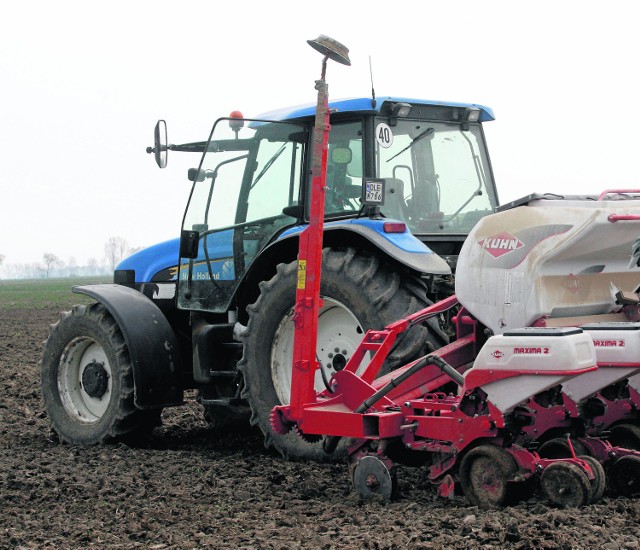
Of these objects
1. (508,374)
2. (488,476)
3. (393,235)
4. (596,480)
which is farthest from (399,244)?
(596,480)

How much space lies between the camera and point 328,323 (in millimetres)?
6254

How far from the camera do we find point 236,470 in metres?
6.19

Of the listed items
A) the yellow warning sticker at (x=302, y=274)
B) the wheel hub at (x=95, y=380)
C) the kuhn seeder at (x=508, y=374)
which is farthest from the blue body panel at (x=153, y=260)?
the kuhn seeder at (x=508, y=374)

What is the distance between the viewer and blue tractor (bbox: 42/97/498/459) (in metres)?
5.99

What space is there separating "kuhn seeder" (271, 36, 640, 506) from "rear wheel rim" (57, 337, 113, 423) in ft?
8.22

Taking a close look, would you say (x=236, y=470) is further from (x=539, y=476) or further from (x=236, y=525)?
(x=539, y=476)

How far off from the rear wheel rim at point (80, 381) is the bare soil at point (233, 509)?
393 mm

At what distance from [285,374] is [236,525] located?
6.19 ft

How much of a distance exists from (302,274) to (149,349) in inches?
80.2

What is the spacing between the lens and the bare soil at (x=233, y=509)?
162 inches

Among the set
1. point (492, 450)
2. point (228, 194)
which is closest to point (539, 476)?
point (492, 450)

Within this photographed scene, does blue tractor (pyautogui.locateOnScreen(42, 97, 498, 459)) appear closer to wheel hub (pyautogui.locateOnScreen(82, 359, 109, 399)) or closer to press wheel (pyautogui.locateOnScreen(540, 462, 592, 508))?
wheel hub (pyautogui.locateOnScreen(82, 359, 109, 399))

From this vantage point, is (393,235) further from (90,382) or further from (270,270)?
(90,382)

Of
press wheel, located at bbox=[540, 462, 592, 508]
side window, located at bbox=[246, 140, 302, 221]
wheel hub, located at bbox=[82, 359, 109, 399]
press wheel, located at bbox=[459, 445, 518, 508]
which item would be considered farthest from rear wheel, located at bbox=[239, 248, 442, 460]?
wheel hub, located at bbox=[82, 359, 109, 399]
